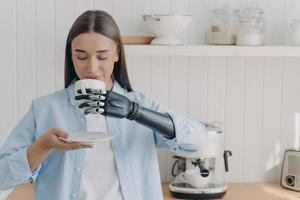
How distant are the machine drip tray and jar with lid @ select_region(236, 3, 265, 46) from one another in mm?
Result: 541

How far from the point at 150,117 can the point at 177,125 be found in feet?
0.30

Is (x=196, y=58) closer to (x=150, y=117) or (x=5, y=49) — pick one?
(x=5, y=49)

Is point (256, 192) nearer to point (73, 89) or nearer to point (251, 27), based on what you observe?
point (251, 27)

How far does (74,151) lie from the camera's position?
1.40 meters

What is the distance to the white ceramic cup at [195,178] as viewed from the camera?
2090 mm

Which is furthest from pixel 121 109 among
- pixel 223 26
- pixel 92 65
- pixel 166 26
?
pixel 223 26

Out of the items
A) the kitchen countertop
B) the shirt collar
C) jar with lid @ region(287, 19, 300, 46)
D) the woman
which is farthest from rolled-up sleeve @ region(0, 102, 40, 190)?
jar with lid @ region(287, 19, 300, 46)

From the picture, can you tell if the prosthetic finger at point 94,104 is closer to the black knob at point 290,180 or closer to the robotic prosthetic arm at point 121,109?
the robotic prosthetic arm at point 121,109

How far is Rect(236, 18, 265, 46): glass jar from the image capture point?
2.12 meters

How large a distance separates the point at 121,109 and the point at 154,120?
0.31 ft

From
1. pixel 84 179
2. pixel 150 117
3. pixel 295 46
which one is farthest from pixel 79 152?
pixel 295 46

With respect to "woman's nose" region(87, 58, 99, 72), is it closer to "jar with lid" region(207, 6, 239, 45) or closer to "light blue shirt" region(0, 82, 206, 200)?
"light blue shirt" region(0, 82, 206, 200)

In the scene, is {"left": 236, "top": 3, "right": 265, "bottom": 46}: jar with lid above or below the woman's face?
above

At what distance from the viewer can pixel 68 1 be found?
7.17ft
